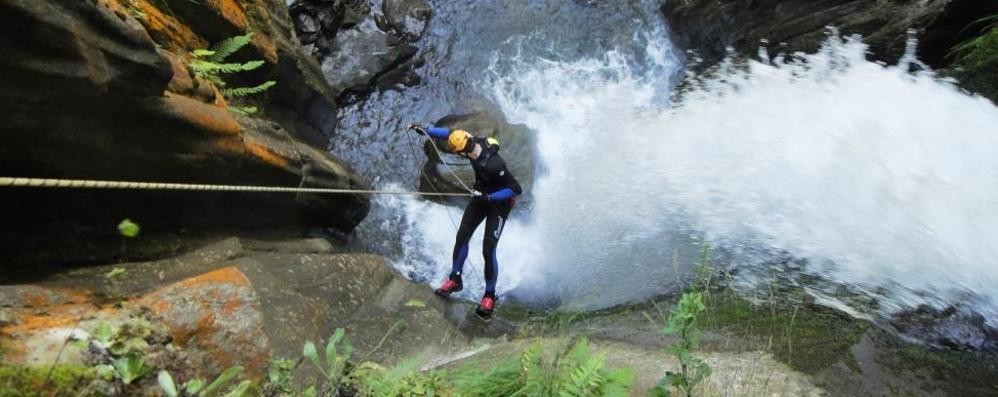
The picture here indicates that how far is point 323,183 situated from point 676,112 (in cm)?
672

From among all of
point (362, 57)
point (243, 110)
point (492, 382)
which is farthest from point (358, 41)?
point (492, 382)

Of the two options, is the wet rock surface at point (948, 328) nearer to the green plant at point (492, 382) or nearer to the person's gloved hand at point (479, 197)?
the green plant at point (492, 382)

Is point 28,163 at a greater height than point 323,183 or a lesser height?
greater

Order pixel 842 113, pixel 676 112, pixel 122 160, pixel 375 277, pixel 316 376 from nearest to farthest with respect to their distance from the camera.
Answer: pixel 316 376
pixel 122 160
pixel 375 277
pixel 842 113
pixel 676 112

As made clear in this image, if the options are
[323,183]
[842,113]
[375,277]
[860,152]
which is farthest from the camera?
[842,113]

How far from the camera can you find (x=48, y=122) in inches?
162

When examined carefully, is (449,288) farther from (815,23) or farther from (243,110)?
(815,23)

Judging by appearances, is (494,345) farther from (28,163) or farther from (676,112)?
(676,112)

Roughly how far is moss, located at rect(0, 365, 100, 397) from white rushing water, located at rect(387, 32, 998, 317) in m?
5.47

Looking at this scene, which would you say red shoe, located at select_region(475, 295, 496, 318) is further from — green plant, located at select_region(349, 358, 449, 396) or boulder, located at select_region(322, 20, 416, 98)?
boulder, located at select_region(322, 20, 416, 98)

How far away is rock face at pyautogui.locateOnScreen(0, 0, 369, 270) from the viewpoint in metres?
3.92

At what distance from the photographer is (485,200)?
25.6 feet

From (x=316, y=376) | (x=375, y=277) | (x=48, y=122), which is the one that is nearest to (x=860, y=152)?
(x=375, y=277)

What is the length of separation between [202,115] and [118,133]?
0.89 metres
